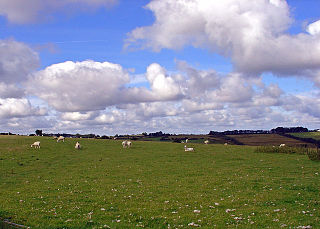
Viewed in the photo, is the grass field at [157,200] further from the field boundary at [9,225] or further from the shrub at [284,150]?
the shrub at [284,150]

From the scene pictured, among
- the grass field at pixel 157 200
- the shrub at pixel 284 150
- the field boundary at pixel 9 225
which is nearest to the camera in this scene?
the field boundary at pixel 9 225

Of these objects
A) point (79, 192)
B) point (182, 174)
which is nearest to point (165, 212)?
point (79, 192)

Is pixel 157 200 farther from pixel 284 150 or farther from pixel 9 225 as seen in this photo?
pixel 284 150

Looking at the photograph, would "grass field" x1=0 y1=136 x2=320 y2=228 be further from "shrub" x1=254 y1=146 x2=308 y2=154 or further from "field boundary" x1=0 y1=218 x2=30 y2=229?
"shrub" x1=254 y1=146 x2=308 y2=154

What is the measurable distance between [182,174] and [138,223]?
18.4 meters

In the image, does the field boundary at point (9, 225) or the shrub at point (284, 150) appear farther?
the shrub at point (284, 150)

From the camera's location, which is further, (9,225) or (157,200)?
(157,200)

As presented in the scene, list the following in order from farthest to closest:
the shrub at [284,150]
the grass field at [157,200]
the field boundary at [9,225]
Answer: the shrub at [284,150]
the grass field at [157,200]
the field boundary at [9,225]

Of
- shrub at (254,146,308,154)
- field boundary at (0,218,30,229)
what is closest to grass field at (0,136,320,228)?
field boundary at (0,218,30,229)

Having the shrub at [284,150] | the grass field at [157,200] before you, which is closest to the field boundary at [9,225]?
the grass field at [157,200]

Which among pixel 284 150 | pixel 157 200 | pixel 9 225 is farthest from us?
pixel 284 150

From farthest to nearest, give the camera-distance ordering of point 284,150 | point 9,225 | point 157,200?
point 284,150 < point 157,200 < point 9,225

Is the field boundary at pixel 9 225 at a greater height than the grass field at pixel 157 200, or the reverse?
the field boundary at pixel 9 225

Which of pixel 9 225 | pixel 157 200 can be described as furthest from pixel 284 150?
pixel 9 225
